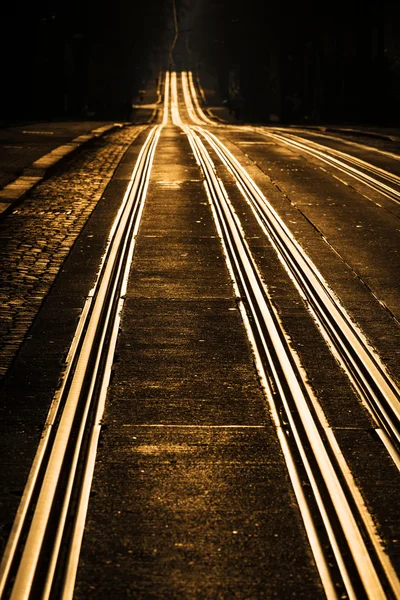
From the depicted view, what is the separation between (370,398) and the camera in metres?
6.95

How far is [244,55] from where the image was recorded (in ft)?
346

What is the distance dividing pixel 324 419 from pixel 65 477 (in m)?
1.73

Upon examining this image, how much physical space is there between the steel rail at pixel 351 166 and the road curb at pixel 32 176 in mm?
6007

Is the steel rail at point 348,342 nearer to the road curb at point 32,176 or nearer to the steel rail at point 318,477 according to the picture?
the steel rail at point 318,477

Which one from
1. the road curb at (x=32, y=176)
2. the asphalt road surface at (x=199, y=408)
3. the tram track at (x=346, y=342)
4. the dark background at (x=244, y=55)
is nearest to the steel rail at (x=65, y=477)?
the asphalt road surface at (x=199, y=408)

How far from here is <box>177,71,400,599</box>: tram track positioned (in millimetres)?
4613

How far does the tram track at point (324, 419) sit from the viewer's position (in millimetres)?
4613

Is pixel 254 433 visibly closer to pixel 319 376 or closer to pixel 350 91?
pixel 319 376

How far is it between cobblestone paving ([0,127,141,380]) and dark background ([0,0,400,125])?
31.0 metres

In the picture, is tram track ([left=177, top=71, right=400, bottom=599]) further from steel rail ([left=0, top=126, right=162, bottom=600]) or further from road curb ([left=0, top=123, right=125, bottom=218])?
road curb ([left=0, top=123, right=125, bottom=218])

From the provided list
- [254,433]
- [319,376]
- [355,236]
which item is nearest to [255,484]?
[254,433]

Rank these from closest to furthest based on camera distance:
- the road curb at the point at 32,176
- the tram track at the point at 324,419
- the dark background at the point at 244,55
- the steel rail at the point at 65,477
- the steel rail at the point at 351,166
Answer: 1. the steel rail at the point at 65,477
2. the tram track at the point at 324,419
3. the road curb at the point at 32,176
4. the steel rail at the point at 351,166
5. the dark background at the point at 244,55

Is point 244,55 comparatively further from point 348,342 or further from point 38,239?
point 348,342

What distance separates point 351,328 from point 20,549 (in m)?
4.63
